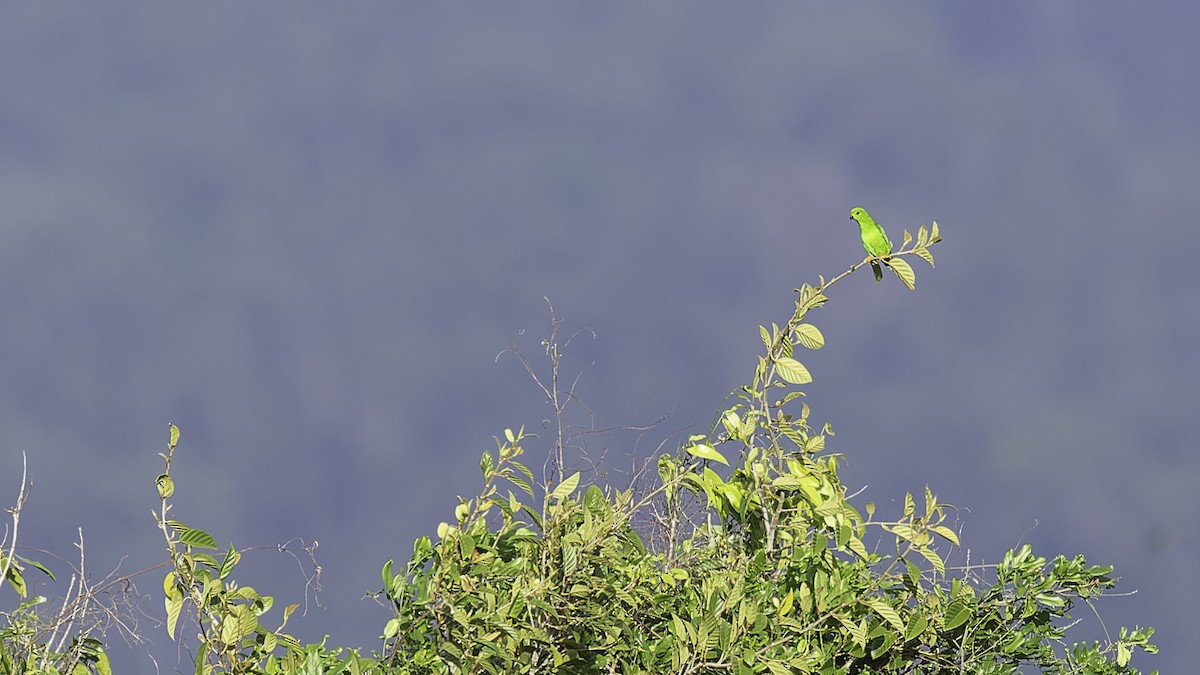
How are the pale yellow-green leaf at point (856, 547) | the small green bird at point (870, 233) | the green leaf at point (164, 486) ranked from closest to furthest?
the green leaf at point (164, 486) → the pale yellow-green leaf at point (856, 547) → the small green bird at point (870, 233)

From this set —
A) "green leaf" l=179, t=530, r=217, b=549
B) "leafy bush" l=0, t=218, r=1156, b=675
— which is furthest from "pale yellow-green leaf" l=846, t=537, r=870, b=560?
"green leaf" l=179, t=530, r=217, b=549

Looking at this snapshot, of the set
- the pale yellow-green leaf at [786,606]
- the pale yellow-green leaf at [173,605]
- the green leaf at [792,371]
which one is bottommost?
the pale yellow-green leaf at [173,605]

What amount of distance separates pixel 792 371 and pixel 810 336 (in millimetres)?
131

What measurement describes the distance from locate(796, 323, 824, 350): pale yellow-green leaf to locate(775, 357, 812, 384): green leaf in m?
0.07

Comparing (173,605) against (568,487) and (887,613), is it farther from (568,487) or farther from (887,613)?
(887,613)

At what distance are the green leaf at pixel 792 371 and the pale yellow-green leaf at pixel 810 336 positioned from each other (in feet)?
0.25

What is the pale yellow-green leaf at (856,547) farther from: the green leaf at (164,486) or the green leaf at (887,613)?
the green leaf at (164,486)

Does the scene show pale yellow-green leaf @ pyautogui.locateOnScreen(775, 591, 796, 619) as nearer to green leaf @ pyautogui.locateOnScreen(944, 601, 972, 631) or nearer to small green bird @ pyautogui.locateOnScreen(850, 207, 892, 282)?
green leaf @ pyautogui.locateOnScreen(944, 601, 972, 631)

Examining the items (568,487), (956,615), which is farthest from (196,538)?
(956,615)

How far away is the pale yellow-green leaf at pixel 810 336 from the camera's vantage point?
156 inches

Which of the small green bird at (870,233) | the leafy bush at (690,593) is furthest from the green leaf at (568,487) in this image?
the small green bird at (870,233)

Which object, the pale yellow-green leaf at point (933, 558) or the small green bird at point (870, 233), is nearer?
the pale yellow-green leaf at point (933, 558)

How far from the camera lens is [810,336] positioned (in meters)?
3.96

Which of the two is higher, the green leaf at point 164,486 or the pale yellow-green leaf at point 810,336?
the pale yellow-green leaf at point 810,336
